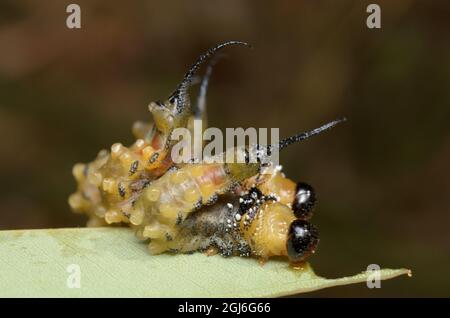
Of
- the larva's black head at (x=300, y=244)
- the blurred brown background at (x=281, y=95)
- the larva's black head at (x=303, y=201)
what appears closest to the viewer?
the larva's black head at (x=300, y=244)

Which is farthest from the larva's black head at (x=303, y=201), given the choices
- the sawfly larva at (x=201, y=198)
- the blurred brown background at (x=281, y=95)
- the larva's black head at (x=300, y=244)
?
the blurred brown background at (x=281, y=95)

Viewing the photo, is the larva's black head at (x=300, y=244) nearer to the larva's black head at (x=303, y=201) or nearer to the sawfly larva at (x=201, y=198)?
the sawfly larva at (x=201, y=198)

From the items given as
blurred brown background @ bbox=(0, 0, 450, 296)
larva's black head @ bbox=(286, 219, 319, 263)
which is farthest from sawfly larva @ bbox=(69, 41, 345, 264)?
blurred brown background @ bbox=(0, 0, 450, 296)

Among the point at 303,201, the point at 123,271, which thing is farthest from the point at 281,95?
the point at 123,271

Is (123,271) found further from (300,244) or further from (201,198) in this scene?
(300,244)

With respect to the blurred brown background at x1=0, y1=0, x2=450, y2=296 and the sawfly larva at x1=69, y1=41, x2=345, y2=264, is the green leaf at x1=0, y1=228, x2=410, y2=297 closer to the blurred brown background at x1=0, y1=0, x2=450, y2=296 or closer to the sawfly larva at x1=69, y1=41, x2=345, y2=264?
the sawfly larva at x1=69, y1=41, x2=345, y2=264

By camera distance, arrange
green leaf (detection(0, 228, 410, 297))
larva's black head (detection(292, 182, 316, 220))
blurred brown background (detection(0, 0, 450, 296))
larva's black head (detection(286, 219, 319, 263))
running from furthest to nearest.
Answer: blurred brown background (detection(0, 0, 450, 296)), larva's black head (detection(292, 182, 316, 220)), larva's black head (detection(286, 219, 319, 263)), green leaf (detection(0, 228, 410, 297))
